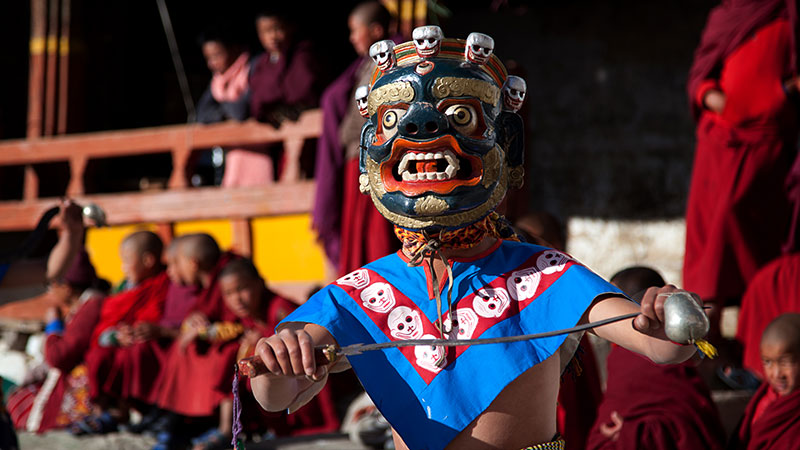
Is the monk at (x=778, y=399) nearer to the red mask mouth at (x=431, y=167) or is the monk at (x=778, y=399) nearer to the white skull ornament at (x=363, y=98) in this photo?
the red mask mouth at (x=431, y=167)

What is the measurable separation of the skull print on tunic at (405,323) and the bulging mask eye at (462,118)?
448mm

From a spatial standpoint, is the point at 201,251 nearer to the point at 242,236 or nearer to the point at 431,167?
the point at 242,236

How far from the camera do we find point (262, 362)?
6.23ft

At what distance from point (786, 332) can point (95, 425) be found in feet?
11.5

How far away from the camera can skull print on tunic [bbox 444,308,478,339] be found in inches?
87.1

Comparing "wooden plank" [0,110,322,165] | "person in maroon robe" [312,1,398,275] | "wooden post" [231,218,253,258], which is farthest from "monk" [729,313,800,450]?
"wooden post" [231,218,253,258]

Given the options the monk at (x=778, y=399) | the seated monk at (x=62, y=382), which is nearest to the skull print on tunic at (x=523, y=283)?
the monk at (x=778, y=399)

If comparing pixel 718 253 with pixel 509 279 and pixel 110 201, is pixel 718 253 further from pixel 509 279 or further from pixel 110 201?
pixel 110 201

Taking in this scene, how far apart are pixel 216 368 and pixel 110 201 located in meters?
2.63

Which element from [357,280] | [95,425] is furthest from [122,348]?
[357,280]

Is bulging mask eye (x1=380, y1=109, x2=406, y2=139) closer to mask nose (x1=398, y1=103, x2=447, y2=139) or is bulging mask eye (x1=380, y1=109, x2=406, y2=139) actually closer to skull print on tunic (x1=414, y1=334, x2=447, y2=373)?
mask nose (x1=398, y1=103, x2=447, y2=139)

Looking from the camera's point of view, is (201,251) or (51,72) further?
(51,72)

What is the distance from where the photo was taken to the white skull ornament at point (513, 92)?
237 centimetres

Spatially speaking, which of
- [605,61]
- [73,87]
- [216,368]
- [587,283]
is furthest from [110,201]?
[587,283]
